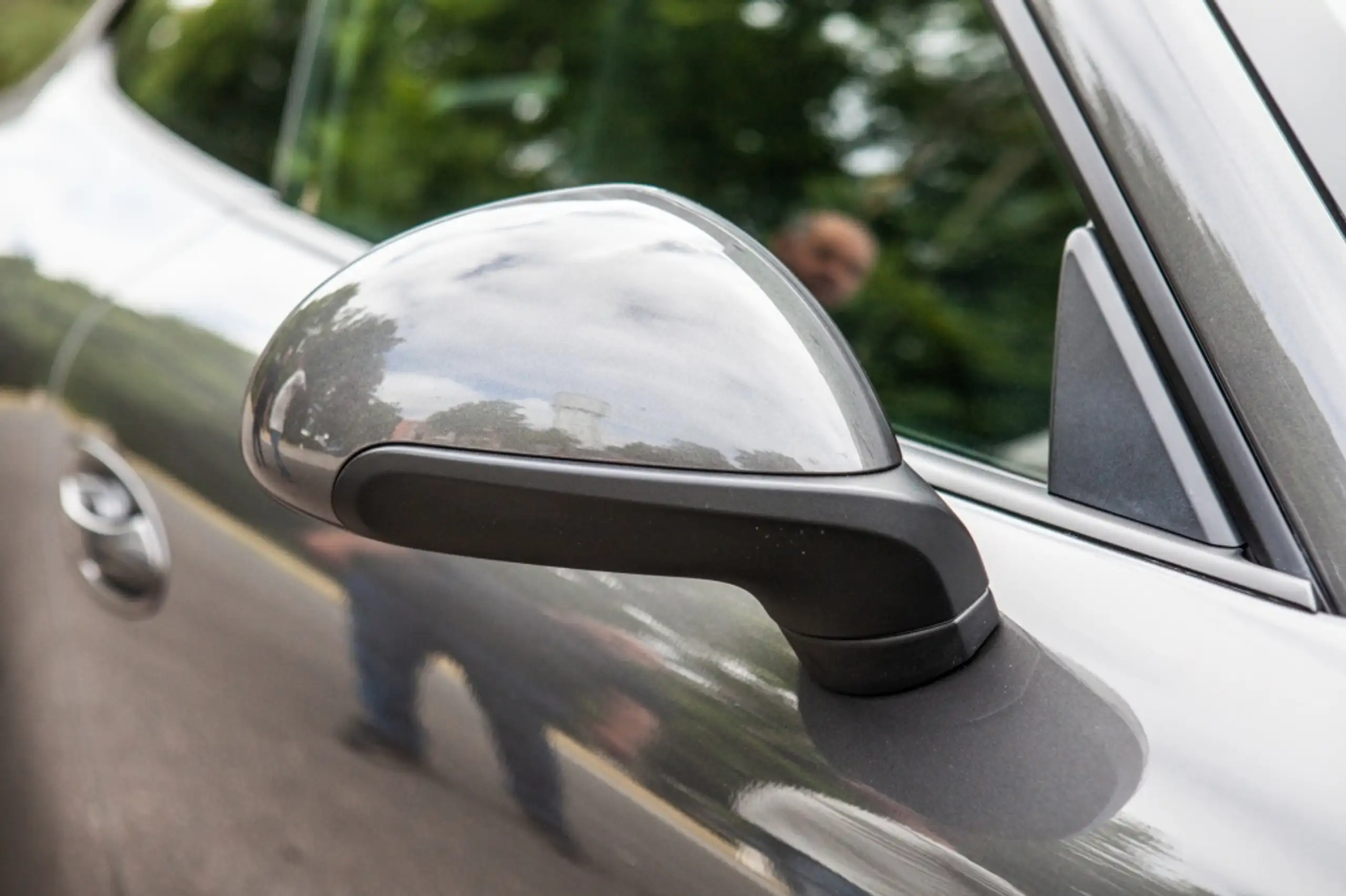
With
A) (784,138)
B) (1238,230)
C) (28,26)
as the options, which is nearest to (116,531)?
(1238,230)

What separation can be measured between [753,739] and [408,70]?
58.9 inches

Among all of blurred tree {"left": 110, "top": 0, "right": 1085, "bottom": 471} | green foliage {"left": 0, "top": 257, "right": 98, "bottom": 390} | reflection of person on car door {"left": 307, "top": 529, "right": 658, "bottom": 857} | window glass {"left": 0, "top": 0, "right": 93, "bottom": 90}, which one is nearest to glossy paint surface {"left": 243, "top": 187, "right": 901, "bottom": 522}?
reflection of person on car door {"left": 307, "top": 529, "right": 658, "bottom": 857}

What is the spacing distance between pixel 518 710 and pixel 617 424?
347mm

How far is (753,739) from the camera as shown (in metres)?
0.94

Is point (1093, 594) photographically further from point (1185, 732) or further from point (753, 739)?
point (753, 739)

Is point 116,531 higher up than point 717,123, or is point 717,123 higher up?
point 717,123

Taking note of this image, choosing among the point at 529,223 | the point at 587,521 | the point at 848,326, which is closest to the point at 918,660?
the point at 587,521

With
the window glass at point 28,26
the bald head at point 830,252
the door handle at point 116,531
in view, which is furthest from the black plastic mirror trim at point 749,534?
the window glass at point 28,26

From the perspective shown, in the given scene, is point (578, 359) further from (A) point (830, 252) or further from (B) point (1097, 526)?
(A) point (830, 252)

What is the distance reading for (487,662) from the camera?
3.56 ft

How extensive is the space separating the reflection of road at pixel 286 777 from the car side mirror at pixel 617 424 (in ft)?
0.76

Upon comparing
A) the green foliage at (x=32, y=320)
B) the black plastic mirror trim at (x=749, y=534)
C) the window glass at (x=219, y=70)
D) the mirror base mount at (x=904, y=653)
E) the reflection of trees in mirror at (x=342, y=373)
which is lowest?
the green foliage at (x=32, y=320)

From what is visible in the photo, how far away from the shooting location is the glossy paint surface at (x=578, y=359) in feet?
2.64

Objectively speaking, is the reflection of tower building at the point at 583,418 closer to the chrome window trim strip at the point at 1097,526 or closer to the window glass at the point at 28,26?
the chrome window trim strip at the point at 1097,526
